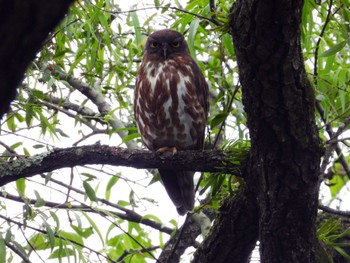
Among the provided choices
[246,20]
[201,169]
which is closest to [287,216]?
[201,169]

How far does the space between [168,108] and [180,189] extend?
519 mm

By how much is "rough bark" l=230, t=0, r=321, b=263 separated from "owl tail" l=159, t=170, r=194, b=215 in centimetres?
130

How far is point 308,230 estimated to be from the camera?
2279mm

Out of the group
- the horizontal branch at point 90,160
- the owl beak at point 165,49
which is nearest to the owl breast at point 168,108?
the owl beak at point 165,49

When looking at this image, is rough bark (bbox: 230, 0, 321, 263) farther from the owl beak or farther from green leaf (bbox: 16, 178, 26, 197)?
the owl beak

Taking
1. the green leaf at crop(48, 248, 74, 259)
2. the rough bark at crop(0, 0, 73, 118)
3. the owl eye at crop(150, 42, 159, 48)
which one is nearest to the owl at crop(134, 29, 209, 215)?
the owl eye at crop(150, 42, 159, 48)

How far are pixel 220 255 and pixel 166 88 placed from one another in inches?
49.0

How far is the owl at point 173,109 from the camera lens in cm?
347

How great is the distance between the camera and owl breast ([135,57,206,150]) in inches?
136

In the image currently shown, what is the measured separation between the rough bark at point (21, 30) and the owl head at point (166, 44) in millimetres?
3253

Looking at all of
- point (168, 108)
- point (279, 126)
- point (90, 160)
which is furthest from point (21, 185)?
point (279, 126)

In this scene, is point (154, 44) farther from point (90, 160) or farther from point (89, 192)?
point (90, 160)

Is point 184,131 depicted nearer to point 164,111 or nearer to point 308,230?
point 164,111

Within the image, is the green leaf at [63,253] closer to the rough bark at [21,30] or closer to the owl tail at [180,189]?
the owl tail at [180,189]
